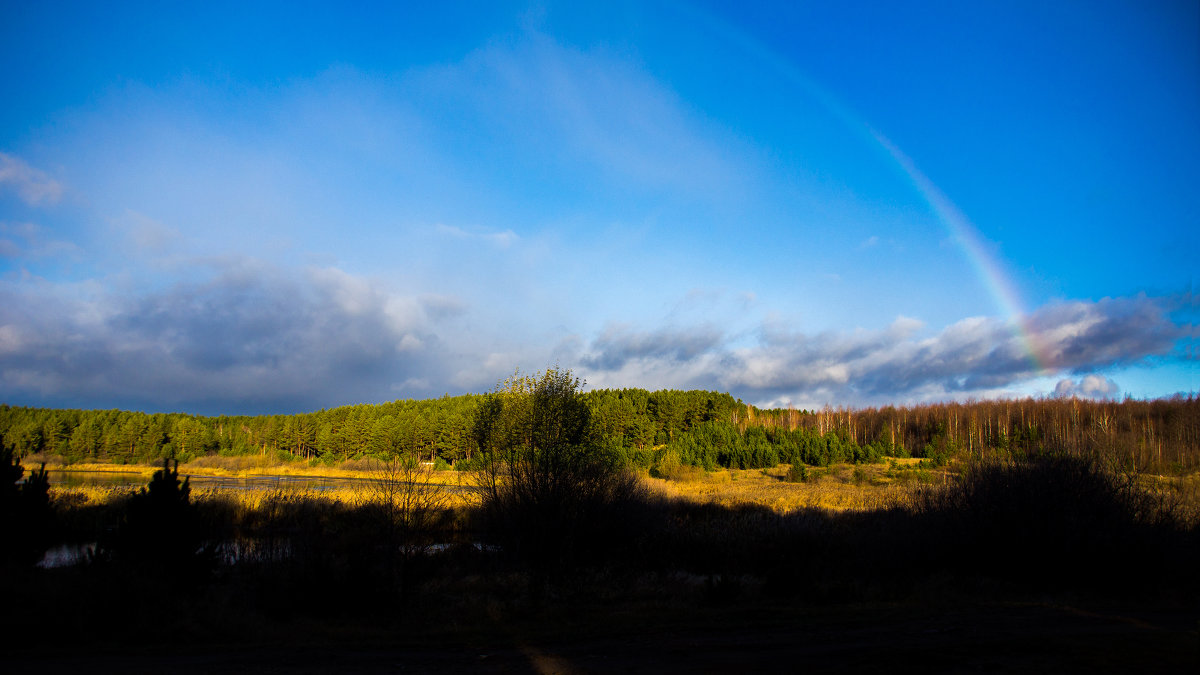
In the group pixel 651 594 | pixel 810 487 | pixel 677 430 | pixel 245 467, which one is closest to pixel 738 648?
pixel 651 594

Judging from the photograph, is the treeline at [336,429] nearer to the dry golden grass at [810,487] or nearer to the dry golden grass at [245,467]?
the dry golden grass at [245,467]

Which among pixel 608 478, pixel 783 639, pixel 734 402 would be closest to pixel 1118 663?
pixel 783 639

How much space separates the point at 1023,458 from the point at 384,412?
122541 millimetres

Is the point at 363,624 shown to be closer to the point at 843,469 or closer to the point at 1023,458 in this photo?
the point at 1023,458

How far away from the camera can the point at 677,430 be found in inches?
4550

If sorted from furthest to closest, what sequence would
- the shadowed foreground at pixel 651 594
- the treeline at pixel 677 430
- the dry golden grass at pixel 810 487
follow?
the treeline at pixel 677 430 < the dry golden grass at pixel 810 487 < the shadowed foreground at pixel 651 594

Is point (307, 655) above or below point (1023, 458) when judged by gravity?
below

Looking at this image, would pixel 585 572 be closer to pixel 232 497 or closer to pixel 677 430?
pixel 232 497

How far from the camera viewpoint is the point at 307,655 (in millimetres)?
12281

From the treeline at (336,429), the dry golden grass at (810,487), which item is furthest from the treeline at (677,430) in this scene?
the dry golden grass at (810,487)

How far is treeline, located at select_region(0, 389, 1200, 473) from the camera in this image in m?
79.7

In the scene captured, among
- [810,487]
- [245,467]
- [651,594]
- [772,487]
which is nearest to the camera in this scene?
[651,594]

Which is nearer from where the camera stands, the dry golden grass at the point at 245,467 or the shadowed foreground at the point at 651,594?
the shadowed foreground at the point at 651,594

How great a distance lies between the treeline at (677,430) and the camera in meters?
79.7
